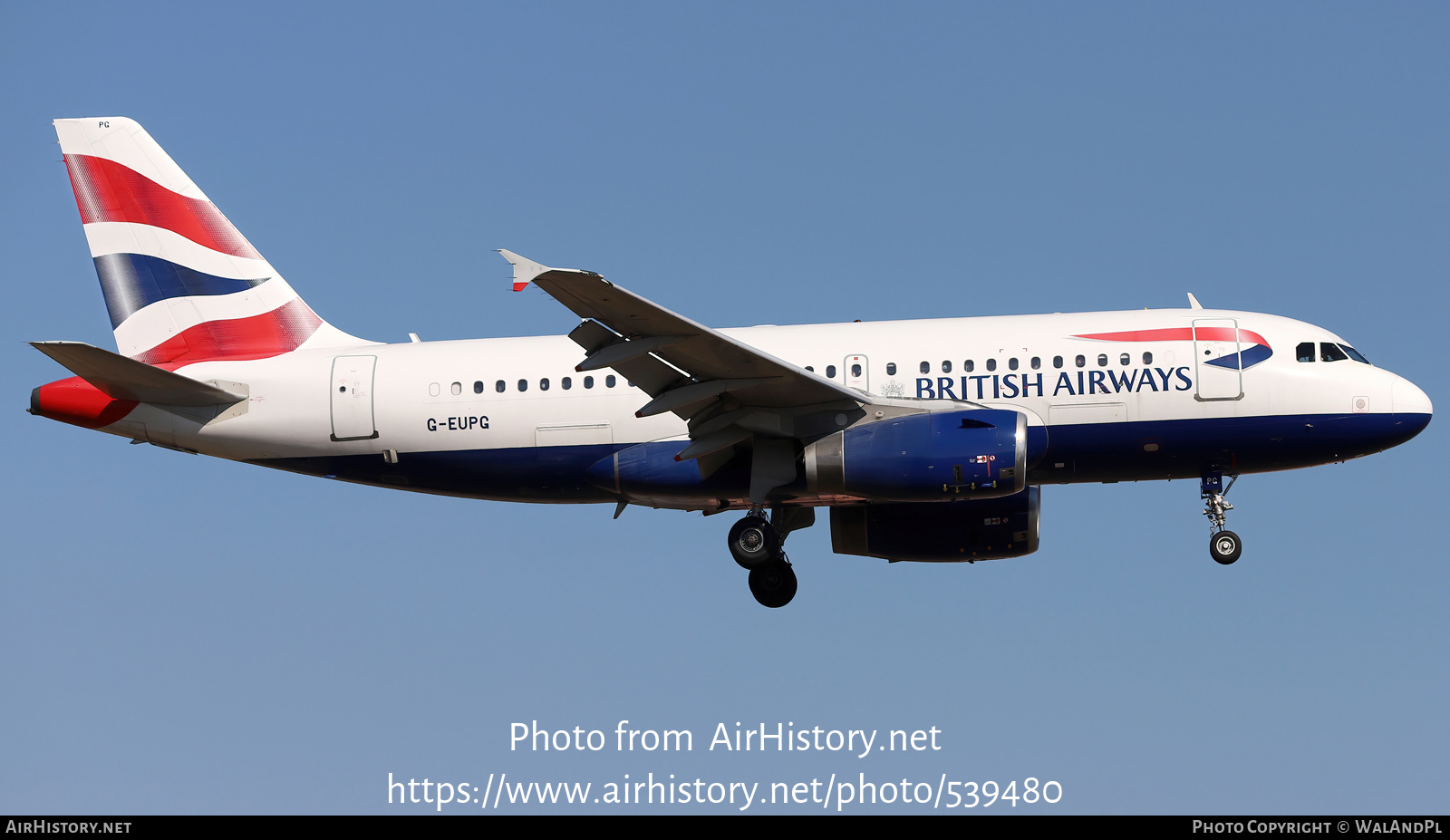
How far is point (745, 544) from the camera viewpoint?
26641 mm

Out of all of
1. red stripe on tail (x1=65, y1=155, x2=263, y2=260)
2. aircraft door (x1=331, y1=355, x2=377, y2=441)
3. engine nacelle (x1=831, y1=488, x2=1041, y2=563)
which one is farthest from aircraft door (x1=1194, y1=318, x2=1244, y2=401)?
red stripe on tail (x1=65, y1=155, x2=263, y2=260)

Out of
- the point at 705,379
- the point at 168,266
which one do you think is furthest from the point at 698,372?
the point at 168,266

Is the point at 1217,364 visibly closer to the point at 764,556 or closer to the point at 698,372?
the point at 764,556

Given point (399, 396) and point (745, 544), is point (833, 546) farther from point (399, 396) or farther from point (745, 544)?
point (399, 396)

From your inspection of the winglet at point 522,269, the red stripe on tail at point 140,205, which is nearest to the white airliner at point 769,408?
the red stripe on tail at point 140,205

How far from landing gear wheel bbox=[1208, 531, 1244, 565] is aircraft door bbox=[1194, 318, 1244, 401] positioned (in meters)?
2.63

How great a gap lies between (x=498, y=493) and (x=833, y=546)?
6.70m

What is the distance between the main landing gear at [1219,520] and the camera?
84.9 feet

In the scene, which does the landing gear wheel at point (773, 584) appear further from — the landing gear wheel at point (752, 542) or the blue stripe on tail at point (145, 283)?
the blue stripe on tail at point (145, 283)

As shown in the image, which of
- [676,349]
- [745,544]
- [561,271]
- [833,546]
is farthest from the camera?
[833,546]

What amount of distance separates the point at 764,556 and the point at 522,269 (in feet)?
29.1

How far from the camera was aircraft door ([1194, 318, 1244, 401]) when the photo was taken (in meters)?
25.0

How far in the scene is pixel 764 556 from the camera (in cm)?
2673

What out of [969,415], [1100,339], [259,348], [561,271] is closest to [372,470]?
[259,348]
